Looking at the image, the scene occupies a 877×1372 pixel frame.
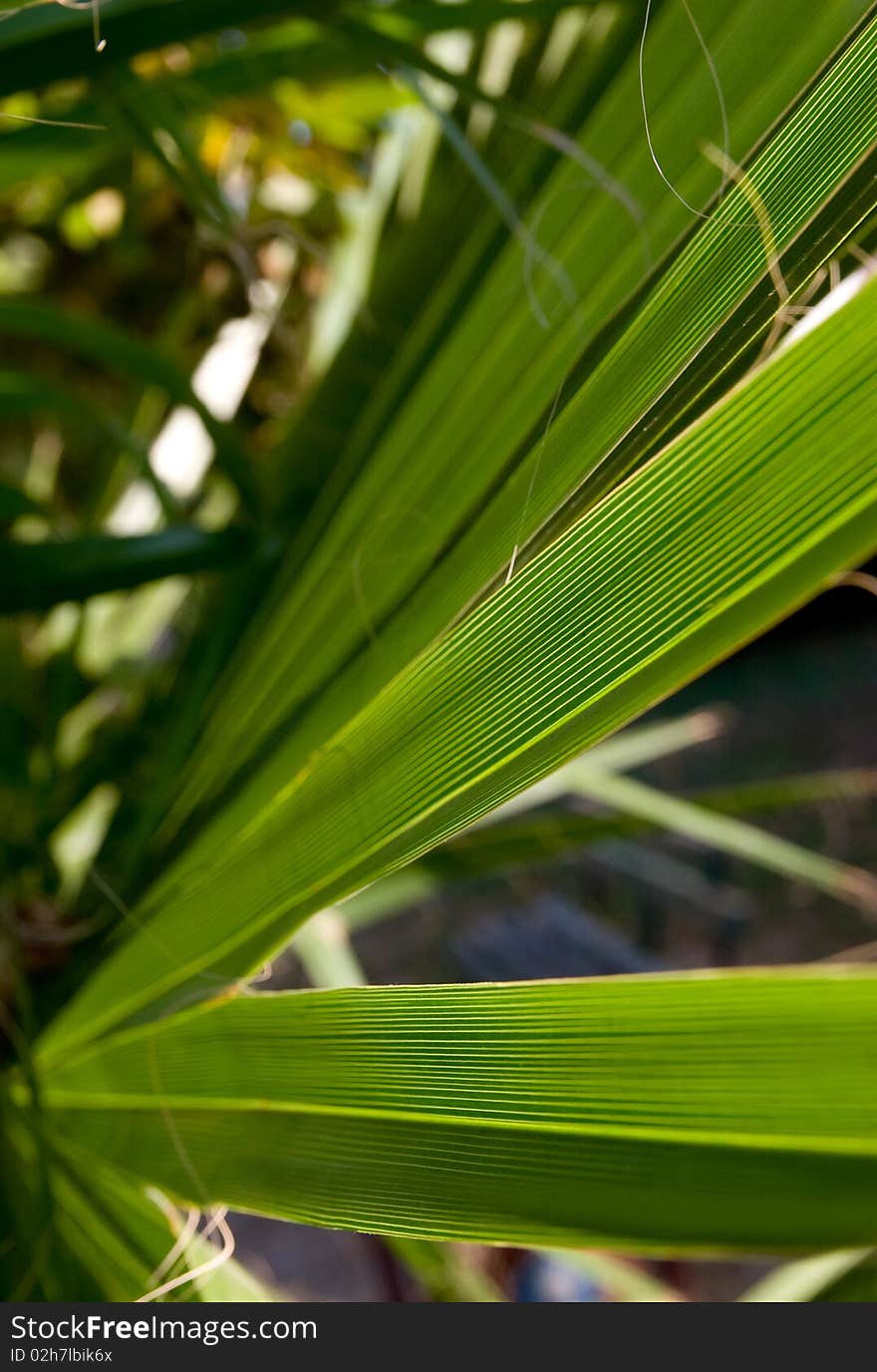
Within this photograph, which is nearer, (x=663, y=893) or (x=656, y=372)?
(x=656, y=372)

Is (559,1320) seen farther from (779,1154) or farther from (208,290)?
(208,290)

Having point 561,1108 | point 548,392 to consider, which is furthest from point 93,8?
point 561,1108

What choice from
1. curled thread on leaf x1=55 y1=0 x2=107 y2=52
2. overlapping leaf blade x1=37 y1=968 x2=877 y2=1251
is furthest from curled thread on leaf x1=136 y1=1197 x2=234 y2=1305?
curled thread on leaf x1=55 y1=0 x2=107 y2=52

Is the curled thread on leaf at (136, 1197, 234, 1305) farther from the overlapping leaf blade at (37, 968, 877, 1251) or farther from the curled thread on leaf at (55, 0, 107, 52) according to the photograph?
the curled thread on leaf at (55, 0, 107, 52)

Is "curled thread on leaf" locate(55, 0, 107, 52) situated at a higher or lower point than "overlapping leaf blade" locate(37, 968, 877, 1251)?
higher

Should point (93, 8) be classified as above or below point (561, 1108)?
above

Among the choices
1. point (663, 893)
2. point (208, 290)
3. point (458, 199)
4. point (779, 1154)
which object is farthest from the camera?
point (663, 893)

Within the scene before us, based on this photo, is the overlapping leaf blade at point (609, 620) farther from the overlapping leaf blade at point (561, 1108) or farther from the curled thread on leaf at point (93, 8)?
the curled thread on leaf at point (93, 8)

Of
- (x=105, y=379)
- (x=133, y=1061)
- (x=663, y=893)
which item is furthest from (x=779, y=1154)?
(x=663, y=893)

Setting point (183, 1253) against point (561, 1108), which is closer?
point (561, 1108)

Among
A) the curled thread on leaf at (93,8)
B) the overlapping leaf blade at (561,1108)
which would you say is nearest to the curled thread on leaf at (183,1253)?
the overlapping leaf blade at (561,1108)

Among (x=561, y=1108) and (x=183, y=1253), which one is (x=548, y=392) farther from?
(x=183, y=1253)
